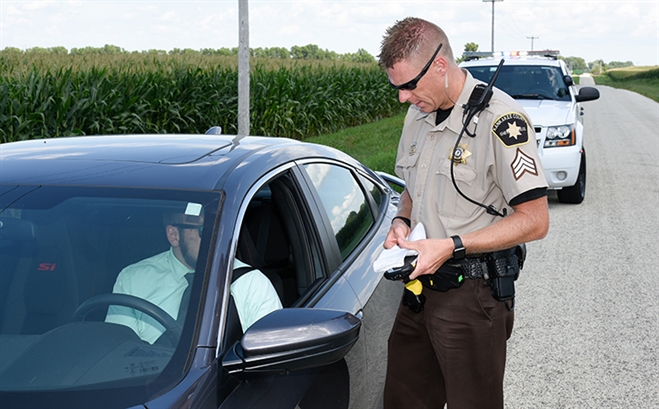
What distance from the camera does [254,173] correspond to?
2623 millimetres

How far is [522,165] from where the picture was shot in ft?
8.36

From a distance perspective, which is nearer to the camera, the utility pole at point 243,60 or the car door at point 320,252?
the car door at point 320,252

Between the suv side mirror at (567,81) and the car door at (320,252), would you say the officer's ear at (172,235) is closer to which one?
the car door at (320,252)

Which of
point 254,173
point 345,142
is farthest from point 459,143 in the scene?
point 345,142

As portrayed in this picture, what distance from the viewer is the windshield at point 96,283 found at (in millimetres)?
2076

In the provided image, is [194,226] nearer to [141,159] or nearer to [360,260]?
[141,159]

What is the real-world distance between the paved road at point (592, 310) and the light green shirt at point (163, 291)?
2146mm

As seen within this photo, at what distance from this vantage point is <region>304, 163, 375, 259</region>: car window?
3.18 m

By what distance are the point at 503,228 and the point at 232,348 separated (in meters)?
1.01

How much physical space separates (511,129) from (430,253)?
50 cm

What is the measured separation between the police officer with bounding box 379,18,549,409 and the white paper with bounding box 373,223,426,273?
0.03 meters

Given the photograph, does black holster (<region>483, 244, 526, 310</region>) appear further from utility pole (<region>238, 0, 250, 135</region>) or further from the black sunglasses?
utility pole (<region>238, 0, 250, 135</region>)

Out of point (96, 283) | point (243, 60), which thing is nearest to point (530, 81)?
point (243, 60)

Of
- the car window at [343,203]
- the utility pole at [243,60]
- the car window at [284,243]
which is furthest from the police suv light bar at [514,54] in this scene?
the car window at [284,243]
